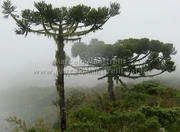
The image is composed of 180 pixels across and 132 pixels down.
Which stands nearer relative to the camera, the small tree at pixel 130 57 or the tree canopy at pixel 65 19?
the tree canopy at pixel 65 19

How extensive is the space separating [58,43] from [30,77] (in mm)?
41447

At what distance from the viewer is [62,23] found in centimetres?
791

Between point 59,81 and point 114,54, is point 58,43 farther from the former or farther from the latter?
point 114,54

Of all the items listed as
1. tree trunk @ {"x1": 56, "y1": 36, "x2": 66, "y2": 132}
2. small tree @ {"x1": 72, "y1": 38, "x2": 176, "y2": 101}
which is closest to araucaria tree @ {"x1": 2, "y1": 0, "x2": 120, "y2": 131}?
tree trunk @ {"x1": 56, "y1": 36, "x2": 66, "y2": 132}

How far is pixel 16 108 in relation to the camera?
2841 centimetres

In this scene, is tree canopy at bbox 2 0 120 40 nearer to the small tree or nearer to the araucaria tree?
the araucaria tree

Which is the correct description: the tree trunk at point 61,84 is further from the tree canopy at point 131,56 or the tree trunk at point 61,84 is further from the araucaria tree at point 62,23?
the tree canopy at point 131,56

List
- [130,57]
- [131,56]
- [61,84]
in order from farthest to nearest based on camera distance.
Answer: [130,57]
[131,56]
[61,84]

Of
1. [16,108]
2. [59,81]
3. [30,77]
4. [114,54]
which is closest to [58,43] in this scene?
[59,81]

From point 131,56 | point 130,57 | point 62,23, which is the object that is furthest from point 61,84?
point 130,57

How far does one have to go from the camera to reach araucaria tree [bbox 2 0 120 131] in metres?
7.41

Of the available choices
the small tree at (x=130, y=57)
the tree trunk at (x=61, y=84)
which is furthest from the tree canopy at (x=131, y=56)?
the tree trunk at (x=61, y=84)

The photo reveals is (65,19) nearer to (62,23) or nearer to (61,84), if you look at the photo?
(62,23)

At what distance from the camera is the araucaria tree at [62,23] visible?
7.41 m
